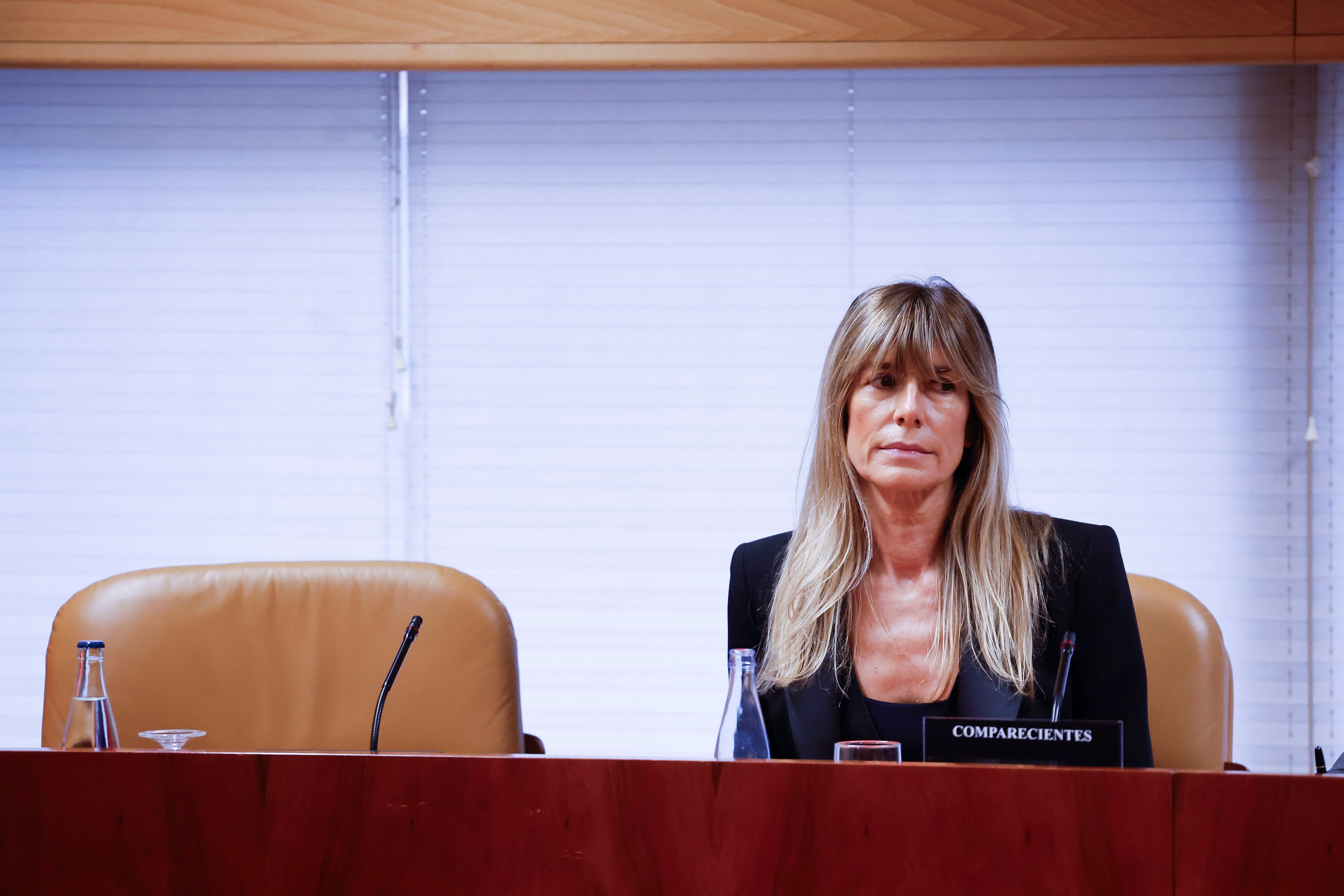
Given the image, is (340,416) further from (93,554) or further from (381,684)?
(381,684)

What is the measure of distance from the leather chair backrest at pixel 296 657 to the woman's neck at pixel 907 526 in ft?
1.90

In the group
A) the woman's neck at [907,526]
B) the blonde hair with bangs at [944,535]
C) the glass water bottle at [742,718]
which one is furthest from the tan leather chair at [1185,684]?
the glass water bottle at [742,718]

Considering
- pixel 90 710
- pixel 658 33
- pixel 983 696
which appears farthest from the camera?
pixel 658 33

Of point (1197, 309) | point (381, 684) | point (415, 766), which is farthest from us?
point (1197, 309)

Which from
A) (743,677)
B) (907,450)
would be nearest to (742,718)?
(743,677)

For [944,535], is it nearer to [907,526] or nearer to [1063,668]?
[907,526]

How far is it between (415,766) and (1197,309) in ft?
7.40

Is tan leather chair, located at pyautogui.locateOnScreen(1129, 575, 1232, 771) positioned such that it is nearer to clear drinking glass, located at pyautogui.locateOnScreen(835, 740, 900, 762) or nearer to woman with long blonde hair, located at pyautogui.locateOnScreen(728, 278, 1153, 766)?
woman with long blonde hair, located at pyautogui.locateOnScreen(728, 278, 1153, 766)

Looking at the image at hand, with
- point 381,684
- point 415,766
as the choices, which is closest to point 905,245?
point 381,684

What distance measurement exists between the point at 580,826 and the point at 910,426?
3.23ft

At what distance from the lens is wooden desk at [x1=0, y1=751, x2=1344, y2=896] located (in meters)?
0.74

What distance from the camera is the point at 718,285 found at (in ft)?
8.56

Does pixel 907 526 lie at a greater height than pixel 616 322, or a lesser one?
lesser

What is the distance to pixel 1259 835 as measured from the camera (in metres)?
0.73
